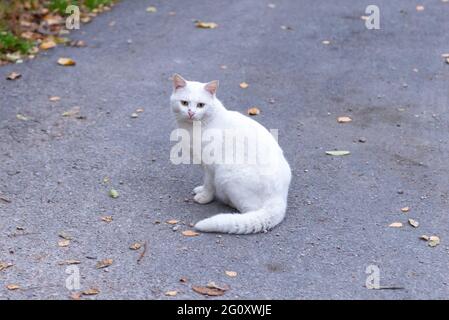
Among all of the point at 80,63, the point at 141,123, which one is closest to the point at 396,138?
the point at 141,123

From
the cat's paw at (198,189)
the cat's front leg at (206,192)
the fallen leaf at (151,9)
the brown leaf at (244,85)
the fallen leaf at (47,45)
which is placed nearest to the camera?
the cat's front leg at (206,192)

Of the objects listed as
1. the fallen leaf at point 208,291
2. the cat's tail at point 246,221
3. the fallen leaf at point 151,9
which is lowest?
the fallen leaf at point 208,291

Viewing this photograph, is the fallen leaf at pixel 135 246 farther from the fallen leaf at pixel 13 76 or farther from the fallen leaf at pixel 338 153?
the fallen leaf at pixel 13 76

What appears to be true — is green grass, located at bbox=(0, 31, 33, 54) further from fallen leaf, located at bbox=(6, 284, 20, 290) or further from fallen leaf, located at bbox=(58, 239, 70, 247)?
fallen leaf, located at bbox=(6, 284, 20, 290)

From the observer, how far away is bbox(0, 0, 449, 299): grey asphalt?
4.42m

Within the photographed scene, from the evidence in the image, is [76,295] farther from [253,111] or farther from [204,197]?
[253,111]

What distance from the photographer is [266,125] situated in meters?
6.63

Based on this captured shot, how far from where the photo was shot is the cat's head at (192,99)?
497cm

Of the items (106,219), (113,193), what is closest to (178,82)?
(113,193)

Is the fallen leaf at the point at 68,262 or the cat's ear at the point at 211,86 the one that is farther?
the cat's ear at the point at 211,86

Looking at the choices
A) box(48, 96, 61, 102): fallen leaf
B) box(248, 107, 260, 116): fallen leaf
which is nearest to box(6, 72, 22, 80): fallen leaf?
box(48, 96, 61, 102): fallen leaf

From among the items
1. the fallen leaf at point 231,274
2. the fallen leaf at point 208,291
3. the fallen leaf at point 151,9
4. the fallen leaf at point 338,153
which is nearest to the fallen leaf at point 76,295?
the fallen leaf at point 208,291

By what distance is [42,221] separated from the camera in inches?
195
